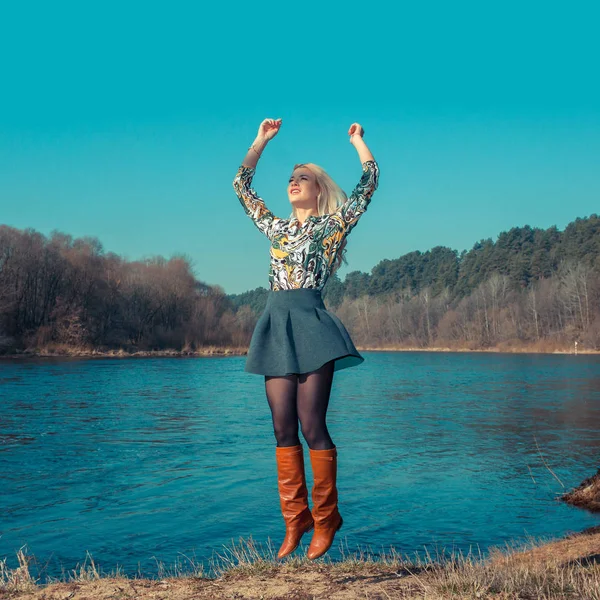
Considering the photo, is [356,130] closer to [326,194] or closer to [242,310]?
[326,194]

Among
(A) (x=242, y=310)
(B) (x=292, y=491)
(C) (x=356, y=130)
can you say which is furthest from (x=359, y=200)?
(A) (x=242, y=310)

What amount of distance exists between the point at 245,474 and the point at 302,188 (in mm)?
9214

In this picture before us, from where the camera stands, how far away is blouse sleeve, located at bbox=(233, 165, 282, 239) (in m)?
4.35

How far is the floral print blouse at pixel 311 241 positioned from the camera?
412 cm

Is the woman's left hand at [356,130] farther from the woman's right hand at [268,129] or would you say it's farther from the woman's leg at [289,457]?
the woman's leg at [289,457]

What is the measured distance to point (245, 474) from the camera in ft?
41.5

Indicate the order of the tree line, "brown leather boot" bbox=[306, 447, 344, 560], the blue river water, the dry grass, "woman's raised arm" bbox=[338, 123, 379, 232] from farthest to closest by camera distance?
the tree line, the blue river water, "woman's raised arm" bbox=[338, 123, 379, 232], "brown leather boot" bbox=[306, 447, 344, 560], the dry grass

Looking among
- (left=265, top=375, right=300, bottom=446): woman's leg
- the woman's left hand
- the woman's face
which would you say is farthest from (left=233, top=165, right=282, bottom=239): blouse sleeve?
(left=265, top=375, right=300, bottom=446): woman's leg

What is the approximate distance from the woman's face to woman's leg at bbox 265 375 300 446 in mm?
1065

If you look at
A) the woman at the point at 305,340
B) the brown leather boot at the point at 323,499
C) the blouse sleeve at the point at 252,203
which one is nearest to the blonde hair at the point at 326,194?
the woman at the point at 305,340

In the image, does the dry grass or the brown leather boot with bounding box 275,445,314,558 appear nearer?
the dry grass

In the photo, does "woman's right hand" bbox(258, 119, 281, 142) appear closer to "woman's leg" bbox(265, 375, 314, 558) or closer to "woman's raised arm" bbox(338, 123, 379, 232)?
"woman's raised arm" bbox(338, 123, 379, 232)

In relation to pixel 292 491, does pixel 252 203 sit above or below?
above

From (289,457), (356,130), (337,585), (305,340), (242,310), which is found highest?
(242,310)
